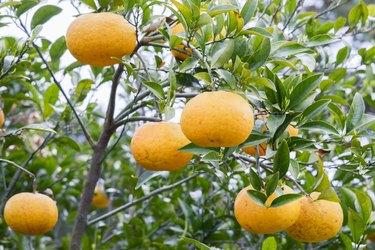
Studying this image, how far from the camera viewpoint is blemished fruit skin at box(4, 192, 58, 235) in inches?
57.2

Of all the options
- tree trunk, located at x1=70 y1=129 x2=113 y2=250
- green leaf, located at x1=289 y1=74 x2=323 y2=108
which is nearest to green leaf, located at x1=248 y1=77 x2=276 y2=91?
green leaf, located at x1=289 y1=74 x2=323 y2=108

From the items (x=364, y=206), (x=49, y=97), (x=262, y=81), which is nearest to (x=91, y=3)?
(x=262, y=81)

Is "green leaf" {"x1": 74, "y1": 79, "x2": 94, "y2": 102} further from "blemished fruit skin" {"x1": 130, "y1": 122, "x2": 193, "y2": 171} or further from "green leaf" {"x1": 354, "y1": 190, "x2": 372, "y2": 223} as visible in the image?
"green leaf" {"x1": 354, "y1": 190, "x2": 372, "y2": 223}

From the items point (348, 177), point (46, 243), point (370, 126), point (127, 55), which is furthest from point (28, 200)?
point (46, 243)

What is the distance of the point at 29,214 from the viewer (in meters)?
1.45

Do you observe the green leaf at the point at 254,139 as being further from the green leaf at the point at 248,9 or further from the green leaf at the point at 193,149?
the green leaf at the point at 248,9

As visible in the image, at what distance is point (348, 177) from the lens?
6.44 ft

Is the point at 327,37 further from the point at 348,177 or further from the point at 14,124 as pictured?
the point at 14,124

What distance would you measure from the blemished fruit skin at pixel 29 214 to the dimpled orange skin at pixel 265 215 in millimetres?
583

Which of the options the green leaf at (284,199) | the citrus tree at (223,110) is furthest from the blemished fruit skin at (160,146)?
the green leaf at (284,199)

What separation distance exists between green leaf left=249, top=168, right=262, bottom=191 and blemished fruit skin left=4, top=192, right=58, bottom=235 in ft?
2.06

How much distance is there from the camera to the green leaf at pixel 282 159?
113 cm

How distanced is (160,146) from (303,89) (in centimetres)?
35

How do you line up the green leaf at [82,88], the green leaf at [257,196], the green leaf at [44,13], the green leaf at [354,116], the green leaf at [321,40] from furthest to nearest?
the green leaf at [82,88], the green leaf at [44,13], the green leaf at [321,40], the green leaf at [354,116], the green leaf at [257,196]
